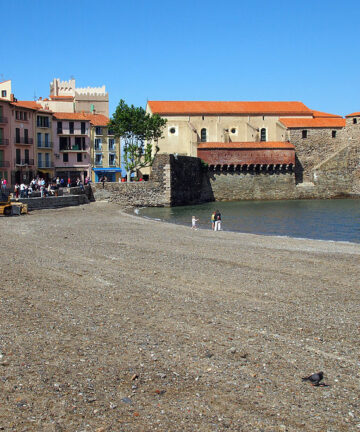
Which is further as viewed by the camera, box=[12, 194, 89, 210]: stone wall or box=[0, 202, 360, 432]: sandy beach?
box=[12, 194, 89, 210]: stone wall

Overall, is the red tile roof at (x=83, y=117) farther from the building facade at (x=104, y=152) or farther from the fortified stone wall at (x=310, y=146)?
the fortified stone wall at (x=310, y=146)

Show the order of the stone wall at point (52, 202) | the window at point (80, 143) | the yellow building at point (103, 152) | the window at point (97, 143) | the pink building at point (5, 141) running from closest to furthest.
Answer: the stone wall at point (52, 202), the pink building at point (5, 141), the window at point (80, 143), the yellow building at point (103, 152), the window at point (97, 143)

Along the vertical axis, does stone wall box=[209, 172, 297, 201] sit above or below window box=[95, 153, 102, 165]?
below

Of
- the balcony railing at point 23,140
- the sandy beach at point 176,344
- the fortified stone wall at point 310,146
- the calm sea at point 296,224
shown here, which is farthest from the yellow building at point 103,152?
the sandy beach at point 176,344

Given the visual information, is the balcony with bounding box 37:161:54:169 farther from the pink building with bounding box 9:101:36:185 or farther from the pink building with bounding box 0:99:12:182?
the pink building with bounding box 0:99:12:182

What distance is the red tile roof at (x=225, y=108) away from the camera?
234 ft

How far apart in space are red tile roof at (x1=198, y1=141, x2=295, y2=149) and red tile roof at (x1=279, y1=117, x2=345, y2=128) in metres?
3.08

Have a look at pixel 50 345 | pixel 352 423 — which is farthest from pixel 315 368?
→ pixel 50 345

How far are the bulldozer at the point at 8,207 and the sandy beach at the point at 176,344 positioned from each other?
1767 cm

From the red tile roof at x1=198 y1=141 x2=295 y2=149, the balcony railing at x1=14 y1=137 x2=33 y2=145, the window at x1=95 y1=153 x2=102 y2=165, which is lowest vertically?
the window at x1=95 y1=153 x2=102 y2=165

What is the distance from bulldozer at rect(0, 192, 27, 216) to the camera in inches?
1296

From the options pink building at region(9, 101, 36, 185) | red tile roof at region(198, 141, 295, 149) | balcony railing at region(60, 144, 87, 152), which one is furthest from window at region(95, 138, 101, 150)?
red tile roof at region(198, 141, 295, 149)

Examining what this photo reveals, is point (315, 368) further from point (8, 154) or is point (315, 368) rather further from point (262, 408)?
point (8, 154)

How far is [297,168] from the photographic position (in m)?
71.1
